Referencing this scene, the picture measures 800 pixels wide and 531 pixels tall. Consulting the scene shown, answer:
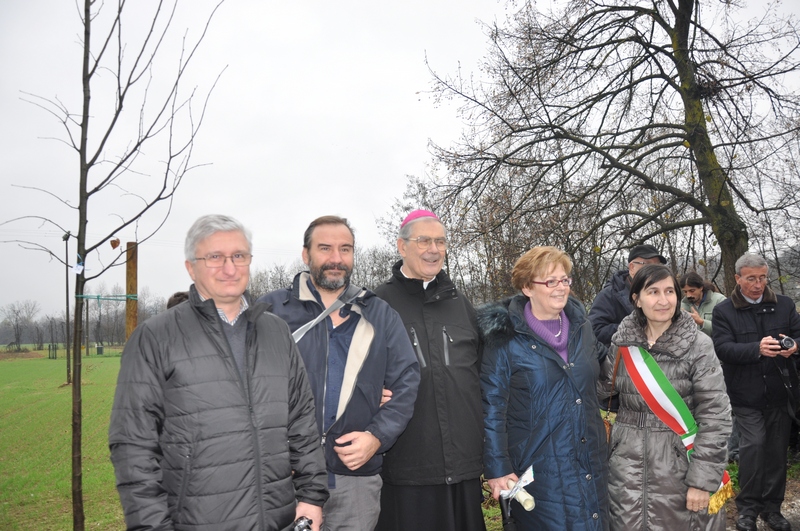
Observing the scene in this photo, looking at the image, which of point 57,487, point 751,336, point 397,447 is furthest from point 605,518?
point 57,487

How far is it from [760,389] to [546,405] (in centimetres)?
295

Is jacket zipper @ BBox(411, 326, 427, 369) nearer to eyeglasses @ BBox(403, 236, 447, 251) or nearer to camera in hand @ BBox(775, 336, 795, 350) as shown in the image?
eyeglasses @ BBox(403, 236, 447, 251)

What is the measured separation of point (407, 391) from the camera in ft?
9.25

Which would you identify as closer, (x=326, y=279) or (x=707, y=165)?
(x=326, y=279)

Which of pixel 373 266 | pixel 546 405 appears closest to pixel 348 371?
pixel 546 405

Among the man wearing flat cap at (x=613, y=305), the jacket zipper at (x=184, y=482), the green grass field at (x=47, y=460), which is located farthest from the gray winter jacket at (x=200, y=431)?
the green grass field at (x=47, y=460)

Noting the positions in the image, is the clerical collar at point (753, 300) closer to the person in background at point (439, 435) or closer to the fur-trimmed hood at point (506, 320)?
the fur-trimmed hood at point (506, 320)

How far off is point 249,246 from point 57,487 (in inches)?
317

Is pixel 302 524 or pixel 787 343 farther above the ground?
pixel 787 343

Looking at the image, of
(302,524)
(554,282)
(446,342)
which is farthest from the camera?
(446,342)

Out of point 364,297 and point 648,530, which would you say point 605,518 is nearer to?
point 648,530

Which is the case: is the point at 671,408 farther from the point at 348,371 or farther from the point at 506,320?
the point at 348,371

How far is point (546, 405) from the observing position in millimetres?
2928

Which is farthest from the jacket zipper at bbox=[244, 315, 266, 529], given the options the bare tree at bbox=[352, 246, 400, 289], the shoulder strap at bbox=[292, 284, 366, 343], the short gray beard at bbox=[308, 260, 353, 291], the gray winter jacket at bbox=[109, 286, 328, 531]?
the bare tree at bbox=[352, 246, 400, 289]
